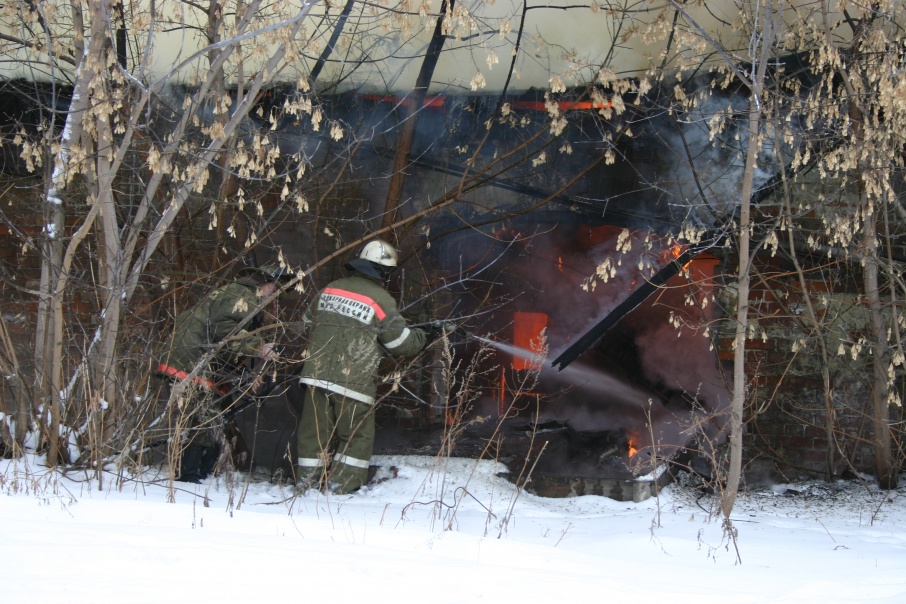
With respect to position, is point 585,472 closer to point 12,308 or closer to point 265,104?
point 265,104

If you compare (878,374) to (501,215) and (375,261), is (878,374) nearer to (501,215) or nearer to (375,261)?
(501,215)

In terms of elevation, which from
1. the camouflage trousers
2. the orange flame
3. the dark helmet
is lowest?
the camouflage trousers

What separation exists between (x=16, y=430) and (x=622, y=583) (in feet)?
11.7

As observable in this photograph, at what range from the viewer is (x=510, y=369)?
22.3 feet

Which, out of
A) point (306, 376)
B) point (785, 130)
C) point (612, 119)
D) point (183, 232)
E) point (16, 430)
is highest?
point (612, 119)

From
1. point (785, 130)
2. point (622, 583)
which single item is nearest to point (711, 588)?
point (622, 583)

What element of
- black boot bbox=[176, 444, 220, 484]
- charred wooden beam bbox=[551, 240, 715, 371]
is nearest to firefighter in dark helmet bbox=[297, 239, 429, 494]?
black boot bbox=[176, 444, 220, 484]

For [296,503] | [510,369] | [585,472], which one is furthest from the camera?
[510,369]

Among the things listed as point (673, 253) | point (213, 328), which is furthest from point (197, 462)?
point (673, 253)

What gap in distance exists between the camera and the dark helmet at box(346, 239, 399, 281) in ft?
18.5

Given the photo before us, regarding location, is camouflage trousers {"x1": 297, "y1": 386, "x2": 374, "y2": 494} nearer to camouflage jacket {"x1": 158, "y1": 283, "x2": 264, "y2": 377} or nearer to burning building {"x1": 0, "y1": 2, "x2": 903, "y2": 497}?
burning building {"x1": 0, "y1": 2, "x2": 903, "y2": 497}

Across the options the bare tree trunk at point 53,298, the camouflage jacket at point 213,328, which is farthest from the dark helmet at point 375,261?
the bare tree trunk at point 53,298

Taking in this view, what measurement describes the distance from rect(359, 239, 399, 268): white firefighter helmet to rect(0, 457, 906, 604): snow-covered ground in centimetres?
155

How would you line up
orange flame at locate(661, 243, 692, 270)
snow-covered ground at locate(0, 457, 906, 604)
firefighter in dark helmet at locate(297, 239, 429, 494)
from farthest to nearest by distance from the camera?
1. orange flame at locate(661, 243, 692, 270)
2. firefighter in dark helmet at locate(297, 239, 429, 494)
3. snow-covered ground at locate(0, 457, 906, 604)
